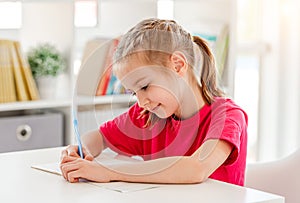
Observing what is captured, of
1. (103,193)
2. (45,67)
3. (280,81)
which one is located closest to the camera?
(103,193)

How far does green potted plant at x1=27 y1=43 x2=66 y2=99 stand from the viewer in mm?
2734

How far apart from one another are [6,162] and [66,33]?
4.55 feet

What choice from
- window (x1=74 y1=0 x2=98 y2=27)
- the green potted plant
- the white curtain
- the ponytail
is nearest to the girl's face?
the ponytail

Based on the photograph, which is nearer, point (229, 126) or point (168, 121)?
point (229, 126)

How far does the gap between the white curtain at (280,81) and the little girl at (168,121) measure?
1.86 meters

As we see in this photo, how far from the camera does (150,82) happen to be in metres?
1.29

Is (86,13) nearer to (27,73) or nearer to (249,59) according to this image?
(27,73)

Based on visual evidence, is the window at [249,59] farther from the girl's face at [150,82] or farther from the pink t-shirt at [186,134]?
the girl's face at [150,82]

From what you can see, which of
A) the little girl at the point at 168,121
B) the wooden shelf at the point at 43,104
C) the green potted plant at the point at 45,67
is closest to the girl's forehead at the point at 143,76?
the little girl at the point at 168,121

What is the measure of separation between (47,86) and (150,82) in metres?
1.53

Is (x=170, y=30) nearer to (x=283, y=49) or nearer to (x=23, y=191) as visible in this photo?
(x=23, y=191)

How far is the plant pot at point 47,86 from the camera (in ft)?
9.02

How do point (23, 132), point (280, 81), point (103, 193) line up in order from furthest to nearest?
point (280, 81) → point (23, 132) → point (103, 193)

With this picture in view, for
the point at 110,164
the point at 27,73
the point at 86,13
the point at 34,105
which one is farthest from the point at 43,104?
the point at 110,164
